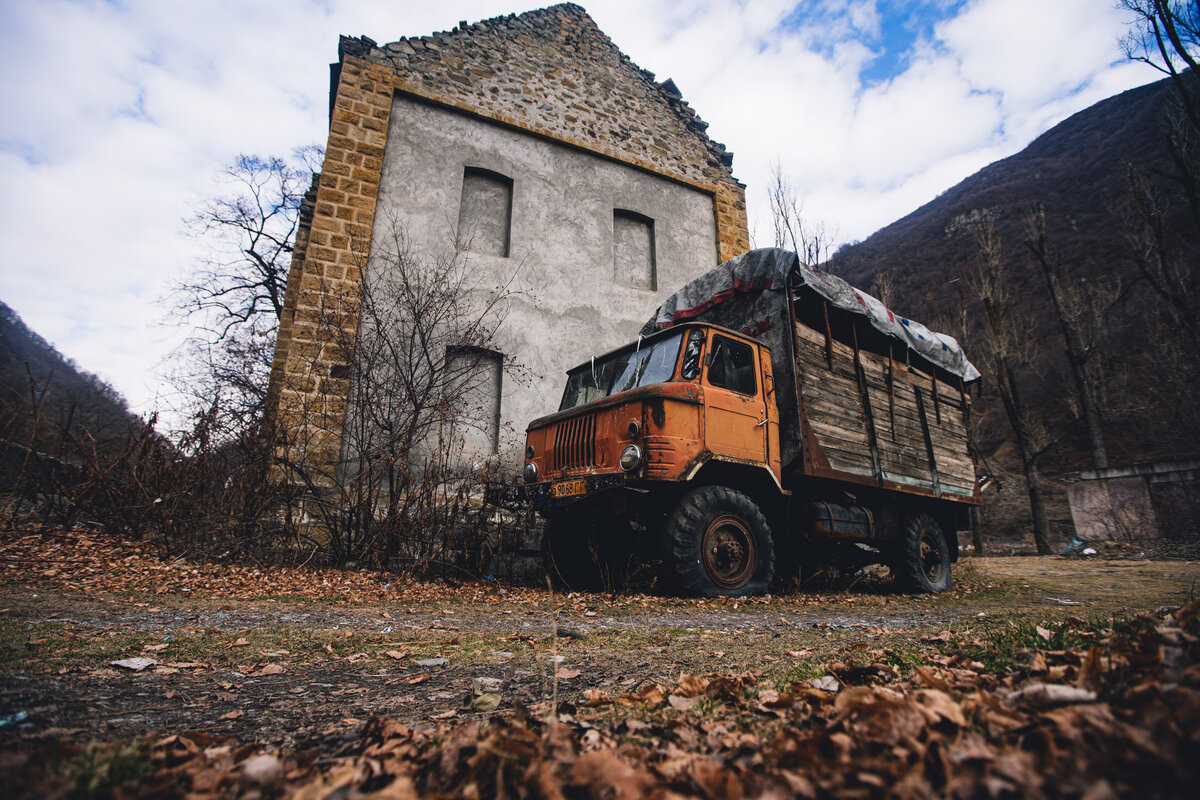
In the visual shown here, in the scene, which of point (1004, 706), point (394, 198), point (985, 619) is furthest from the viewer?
point (394, 198)

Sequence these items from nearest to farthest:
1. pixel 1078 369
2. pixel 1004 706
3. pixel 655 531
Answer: pixel 1004 706
pixel 655 531
pixel 1078 369

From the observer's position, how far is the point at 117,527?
627 cm

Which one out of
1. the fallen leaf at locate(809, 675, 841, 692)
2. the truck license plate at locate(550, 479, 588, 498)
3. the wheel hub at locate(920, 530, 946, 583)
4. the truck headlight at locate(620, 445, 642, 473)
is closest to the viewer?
the fallen leaf at locate(809, 675, 841, 692)

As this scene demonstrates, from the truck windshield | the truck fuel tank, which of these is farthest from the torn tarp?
the truck fuel tank

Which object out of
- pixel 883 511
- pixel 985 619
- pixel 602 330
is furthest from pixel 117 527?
pixel 883 511

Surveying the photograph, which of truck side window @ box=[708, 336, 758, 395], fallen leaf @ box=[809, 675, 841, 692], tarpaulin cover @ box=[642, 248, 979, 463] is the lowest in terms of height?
fallen leaf @ box=[809, 675, 841, 692]

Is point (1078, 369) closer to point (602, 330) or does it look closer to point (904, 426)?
point (904, 426)

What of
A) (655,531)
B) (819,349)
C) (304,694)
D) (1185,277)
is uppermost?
(1185,277)

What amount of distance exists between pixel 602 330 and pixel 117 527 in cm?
715

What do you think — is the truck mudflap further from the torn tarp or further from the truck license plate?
the torn tarp

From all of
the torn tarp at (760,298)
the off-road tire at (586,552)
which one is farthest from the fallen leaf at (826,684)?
the torn tarp at (760,298)

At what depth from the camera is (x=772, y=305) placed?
617 centimetres

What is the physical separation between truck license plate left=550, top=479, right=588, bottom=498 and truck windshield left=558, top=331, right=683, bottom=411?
3.56 feet

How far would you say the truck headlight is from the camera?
4902 mm
